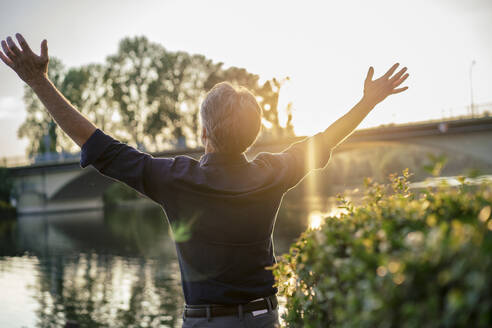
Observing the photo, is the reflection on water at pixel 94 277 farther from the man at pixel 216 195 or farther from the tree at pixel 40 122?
the tree at pixel 40 122

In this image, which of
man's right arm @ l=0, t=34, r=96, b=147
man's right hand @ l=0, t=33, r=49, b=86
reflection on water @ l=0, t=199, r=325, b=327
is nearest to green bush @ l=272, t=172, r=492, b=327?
man's right arm @ l=0, t=34, r=96, b=147

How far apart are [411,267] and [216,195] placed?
38.2 inches

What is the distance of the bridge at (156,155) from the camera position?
2423cm

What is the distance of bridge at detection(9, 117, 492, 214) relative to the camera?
2423 cm

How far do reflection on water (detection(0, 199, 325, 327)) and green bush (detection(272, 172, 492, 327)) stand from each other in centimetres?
971

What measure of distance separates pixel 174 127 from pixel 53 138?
13.3 m

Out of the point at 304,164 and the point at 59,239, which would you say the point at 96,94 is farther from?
the point at 304,164

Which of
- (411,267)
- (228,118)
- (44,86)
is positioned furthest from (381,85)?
(44,86)

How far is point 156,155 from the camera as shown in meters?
38.9

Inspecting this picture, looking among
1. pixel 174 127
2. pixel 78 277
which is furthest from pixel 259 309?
pixel 174 127

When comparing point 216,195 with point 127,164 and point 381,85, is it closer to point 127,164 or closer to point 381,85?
point 127,164

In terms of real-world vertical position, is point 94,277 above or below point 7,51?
below

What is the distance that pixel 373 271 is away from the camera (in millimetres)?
1217

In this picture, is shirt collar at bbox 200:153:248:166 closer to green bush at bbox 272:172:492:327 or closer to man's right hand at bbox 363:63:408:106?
green bush at bbox 272:172:492:327
